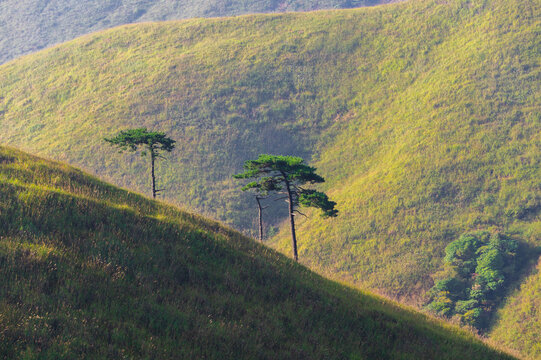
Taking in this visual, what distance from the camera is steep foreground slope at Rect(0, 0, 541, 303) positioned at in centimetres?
4603

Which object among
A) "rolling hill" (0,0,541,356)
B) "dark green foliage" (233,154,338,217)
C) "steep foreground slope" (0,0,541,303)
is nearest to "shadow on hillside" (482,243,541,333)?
"steep foreground slope" (0,0,541,303)

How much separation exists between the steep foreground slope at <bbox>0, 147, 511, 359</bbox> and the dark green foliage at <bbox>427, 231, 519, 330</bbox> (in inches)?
945

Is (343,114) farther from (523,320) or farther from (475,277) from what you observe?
(523,320)

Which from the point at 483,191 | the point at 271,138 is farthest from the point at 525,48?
the point at 271,138

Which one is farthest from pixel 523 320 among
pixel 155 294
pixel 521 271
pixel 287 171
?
pixel 155 294

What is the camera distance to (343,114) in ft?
233

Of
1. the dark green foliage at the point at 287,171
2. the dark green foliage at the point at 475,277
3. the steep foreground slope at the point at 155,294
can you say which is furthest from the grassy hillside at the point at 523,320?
the steep foreground slope at the point at 155,294

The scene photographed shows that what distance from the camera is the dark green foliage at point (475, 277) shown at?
35.3m

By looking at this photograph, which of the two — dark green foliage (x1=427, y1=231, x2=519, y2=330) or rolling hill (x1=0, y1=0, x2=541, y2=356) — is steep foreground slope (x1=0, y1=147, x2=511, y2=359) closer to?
dark green foliage (x1=427, y1=231, x2=519, y2=330)

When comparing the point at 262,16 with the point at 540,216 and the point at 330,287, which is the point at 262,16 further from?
the point at 330,287

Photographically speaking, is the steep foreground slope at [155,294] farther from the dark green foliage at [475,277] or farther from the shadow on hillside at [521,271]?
the shadow on hillside at [521,271]

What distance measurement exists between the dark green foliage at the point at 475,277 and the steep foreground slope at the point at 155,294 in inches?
945

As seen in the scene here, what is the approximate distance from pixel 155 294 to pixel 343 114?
65484 millimetres

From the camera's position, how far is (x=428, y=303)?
3675 cm
